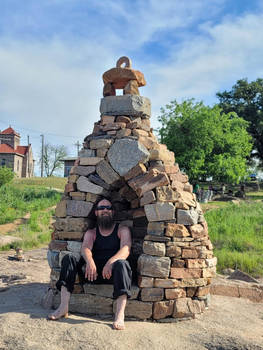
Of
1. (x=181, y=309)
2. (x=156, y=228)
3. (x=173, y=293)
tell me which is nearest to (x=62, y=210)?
(x=156, y=228)

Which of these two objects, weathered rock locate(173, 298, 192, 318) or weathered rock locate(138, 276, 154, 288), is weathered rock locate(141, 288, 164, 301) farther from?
weathered rock locate(173, 298, 192, 318)

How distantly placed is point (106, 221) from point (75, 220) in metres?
0.46

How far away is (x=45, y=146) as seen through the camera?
171 ft

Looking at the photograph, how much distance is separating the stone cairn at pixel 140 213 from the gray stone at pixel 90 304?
0.01 metres

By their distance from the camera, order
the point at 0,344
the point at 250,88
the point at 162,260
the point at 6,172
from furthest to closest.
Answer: the point at 250,88, the point at 6,172, the point at 162,260, the point at 0,344

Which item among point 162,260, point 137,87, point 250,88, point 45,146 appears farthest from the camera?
point 45,146

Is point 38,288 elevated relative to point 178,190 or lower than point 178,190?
lower

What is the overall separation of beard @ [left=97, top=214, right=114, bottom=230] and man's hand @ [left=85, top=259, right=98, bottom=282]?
0.49 m

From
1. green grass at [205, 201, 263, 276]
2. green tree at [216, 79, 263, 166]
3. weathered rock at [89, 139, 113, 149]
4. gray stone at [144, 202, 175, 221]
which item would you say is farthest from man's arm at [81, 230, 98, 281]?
green tree at [216, 79, 263, 166]

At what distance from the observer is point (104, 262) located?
12.7 ft

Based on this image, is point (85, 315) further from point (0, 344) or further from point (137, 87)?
point (137, 87)

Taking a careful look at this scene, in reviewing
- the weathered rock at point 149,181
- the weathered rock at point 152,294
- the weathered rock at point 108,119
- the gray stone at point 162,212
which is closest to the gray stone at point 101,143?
the weathered rock at point 108,119

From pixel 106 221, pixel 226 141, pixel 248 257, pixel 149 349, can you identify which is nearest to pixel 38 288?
pixel 106 221

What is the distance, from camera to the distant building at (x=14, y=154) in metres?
42.2
